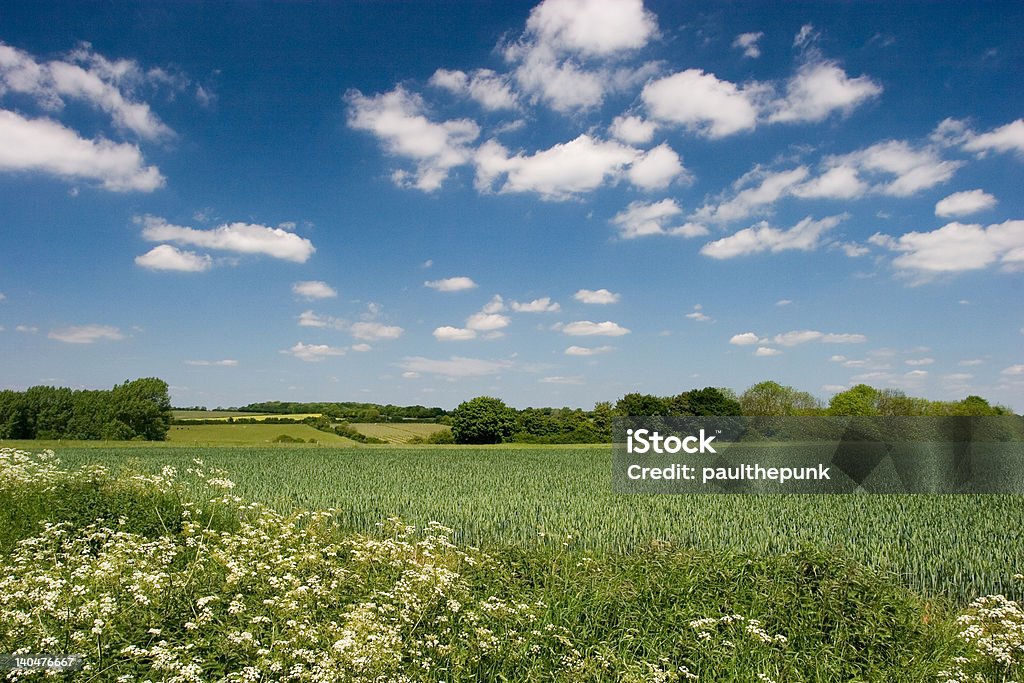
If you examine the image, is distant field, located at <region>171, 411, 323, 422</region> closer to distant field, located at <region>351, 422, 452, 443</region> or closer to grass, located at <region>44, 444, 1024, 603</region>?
distant field, located at <region>351, 422, 452, 443</region>

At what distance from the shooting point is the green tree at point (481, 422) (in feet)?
222

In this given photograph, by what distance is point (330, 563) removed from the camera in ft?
27.8

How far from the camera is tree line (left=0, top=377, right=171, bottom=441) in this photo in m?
66.9

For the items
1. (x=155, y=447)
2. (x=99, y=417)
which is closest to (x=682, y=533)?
(x=155, y=447)

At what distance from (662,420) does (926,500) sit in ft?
158

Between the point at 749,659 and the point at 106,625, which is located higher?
the point at 106,625

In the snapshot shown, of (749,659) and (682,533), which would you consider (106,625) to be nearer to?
(749,659)

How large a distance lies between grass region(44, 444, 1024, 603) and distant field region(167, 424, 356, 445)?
128 feet

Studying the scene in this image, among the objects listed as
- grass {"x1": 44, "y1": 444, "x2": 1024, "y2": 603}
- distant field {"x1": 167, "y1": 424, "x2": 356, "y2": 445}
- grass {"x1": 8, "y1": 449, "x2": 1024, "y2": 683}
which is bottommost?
distant field {"x1": 167, "y1": 424, "x2": 356, "y2": 445}

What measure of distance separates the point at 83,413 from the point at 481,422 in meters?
46.8

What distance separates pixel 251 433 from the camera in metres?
61.8

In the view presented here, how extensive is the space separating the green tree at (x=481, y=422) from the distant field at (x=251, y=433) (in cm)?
1277

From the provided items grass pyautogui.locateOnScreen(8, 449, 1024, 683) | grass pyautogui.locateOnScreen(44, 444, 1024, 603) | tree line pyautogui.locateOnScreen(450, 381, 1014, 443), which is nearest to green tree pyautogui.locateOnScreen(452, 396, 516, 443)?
tree line pyautogui.locateOnScreen(450, 381, 1014, 443)
